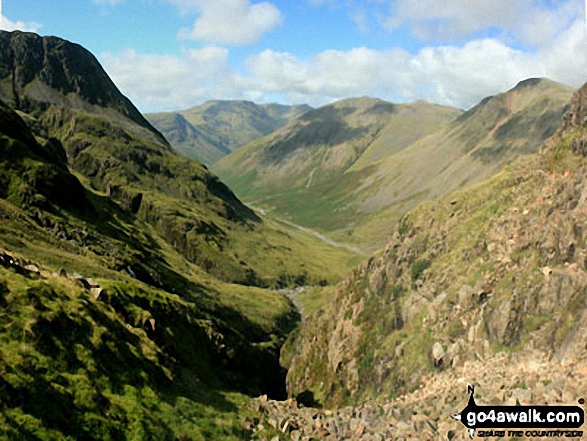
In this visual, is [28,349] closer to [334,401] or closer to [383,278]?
[334,401]

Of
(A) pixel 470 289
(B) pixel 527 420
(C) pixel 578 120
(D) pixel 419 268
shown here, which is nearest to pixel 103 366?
(B) pixel 527 420

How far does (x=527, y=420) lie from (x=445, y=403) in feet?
26.3

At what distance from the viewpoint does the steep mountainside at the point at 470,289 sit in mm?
38812

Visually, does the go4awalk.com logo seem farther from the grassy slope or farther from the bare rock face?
the bare rock face

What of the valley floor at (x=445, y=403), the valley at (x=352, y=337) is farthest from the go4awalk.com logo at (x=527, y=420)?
the valley at (x=352, y=337)

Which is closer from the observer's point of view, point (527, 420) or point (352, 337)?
point (527, 420)

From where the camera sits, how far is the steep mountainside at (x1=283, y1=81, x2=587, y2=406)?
38.8 m

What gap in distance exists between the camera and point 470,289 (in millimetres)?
48062

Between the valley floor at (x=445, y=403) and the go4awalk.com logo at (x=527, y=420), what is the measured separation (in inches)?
17.0

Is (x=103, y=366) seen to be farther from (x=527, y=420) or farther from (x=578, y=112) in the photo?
(x=578, y=112)

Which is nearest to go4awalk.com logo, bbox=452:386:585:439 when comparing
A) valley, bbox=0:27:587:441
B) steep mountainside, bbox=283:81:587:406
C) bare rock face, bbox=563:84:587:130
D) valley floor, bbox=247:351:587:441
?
valley floor, bbox=247:351:587:441

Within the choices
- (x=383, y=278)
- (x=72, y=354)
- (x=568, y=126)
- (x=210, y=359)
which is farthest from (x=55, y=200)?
(x=568, y=126)

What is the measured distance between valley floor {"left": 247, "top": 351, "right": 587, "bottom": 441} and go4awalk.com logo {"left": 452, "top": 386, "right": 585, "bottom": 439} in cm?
43

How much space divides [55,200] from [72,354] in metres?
91.6
